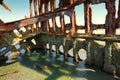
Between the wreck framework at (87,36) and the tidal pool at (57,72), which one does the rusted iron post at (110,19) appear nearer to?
the wreck framework at (87,36)

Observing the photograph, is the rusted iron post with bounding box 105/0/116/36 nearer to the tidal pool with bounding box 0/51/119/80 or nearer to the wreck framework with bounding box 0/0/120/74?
the wreck framework with bounding box 0/0/120/74

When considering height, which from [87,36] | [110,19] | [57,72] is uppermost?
[110,19]

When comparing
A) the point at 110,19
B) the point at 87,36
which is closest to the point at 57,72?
the point at 87,36

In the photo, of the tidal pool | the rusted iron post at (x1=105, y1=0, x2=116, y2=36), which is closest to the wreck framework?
the rusted iron post at (x1=105, y1=0, x2=116, y2=36)

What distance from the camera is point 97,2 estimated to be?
31.3ft

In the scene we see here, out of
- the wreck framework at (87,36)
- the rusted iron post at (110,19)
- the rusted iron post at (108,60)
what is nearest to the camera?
the wreck framework at (87,36)

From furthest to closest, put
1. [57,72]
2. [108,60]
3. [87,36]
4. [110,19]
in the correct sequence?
[87,36], [57,72], [110,19], [108,60]

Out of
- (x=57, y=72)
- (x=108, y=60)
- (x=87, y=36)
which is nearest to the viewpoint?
(x=108, y=60)

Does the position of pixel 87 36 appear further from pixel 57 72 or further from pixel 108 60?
pixel 57 72

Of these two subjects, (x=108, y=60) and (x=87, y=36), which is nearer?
(x=108, y=60)

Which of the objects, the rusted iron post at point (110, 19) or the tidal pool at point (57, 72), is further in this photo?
the rusted iron post at point (110, 19)

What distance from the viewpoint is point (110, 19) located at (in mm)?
9188

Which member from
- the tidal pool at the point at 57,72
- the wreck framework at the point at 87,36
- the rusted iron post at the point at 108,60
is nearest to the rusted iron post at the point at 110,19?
the wreck framework at the point at 87,36

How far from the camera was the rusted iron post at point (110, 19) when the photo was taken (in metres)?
8.99
